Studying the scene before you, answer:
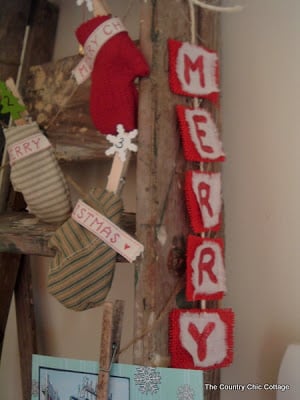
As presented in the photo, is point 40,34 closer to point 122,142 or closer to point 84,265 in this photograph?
point 122,142

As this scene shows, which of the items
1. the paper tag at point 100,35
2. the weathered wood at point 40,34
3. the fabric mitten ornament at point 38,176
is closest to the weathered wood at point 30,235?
the fabric mitten ornament at point 38,176

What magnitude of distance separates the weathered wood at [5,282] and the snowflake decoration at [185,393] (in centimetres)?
59

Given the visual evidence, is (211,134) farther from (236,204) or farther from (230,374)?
(230,374)

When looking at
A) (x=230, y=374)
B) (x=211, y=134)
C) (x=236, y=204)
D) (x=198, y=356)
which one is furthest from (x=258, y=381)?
(x=211, y=134)

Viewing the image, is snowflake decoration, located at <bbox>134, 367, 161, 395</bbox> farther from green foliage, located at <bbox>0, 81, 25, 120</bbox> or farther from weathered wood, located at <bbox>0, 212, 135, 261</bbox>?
green foliage, located at <bbox>0, 81, 25, 120</bbox>

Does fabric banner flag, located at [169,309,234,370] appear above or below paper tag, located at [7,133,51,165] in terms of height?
below

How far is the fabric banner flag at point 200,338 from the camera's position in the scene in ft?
2.08

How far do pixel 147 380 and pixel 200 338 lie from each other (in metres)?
0.14

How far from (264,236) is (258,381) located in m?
0.25

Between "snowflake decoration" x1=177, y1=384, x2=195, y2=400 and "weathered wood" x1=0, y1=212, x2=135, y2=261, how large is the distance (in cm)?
25

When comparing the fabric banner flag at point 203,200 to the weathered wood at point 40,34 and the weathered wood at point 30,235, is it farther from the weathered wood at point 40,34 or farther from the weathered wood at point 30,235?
the weathered wood at point 40,34

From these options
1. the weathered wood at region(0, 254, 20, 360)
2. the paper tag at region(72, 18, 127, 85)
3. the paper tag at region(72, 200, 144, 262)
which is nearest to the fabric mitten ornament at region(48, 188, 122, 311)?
the paper tag at region(72, 200, 144, 262)

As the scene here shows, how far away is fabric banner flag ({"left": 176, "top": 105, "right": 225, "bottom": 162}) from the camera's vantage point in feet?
2.18

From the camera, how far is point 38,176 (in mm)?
716
